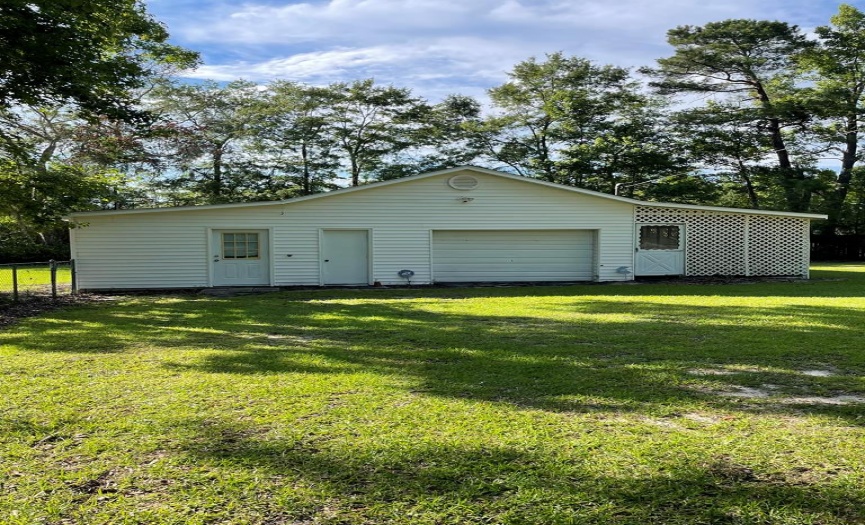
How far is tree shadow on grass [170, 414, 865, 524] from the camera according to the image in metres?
2.58

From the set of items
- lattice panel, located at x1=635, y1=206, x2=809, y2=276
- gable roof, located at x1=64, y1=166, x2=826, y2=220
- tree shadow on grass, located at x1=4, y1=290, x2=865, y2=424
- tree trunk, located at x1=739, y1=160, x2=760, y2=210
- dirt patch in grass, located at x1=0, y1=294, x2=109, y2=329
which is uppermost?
tree trunk, located at x1=739, y1=160, x2=760, y2=210

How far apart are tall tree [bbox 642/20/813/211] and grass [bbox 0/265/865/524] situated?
2749 centimetres

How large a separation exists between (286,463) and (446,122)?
3037 cm

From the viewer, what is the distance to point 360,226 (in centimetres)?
1595

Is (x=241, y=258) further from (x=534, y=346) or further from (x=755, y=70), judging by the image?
(x=755, y=70)

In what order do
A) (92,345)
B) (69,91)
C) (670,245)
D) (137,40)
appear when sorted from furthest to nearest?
1. (670,245)
2. (137,40)
3. (69,91)
4. (92,345)

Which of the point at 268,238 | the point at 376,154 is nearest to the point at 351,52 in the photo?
the point at 376,154

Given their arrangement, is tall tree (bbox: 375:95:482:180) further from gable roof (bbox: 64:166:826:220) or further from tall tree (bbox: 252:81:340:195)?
gable roof (bbox: 64:166:826:220)

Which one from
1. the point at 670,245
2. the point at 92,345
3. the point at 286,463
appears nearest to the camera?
the point at 286,463

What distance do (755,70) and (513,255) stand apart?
23812 millimetres

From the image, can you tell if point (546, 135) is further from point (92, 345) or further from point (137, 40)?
point (92, 345)

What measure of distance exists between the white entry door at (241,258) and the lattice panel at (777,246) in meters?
14.0

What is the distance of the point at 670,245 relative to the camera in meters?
17.4

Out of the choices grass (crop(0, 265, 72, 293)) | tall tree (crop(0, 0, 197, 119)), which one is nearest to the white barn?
grass (crop(0, 265, 72, 293))
